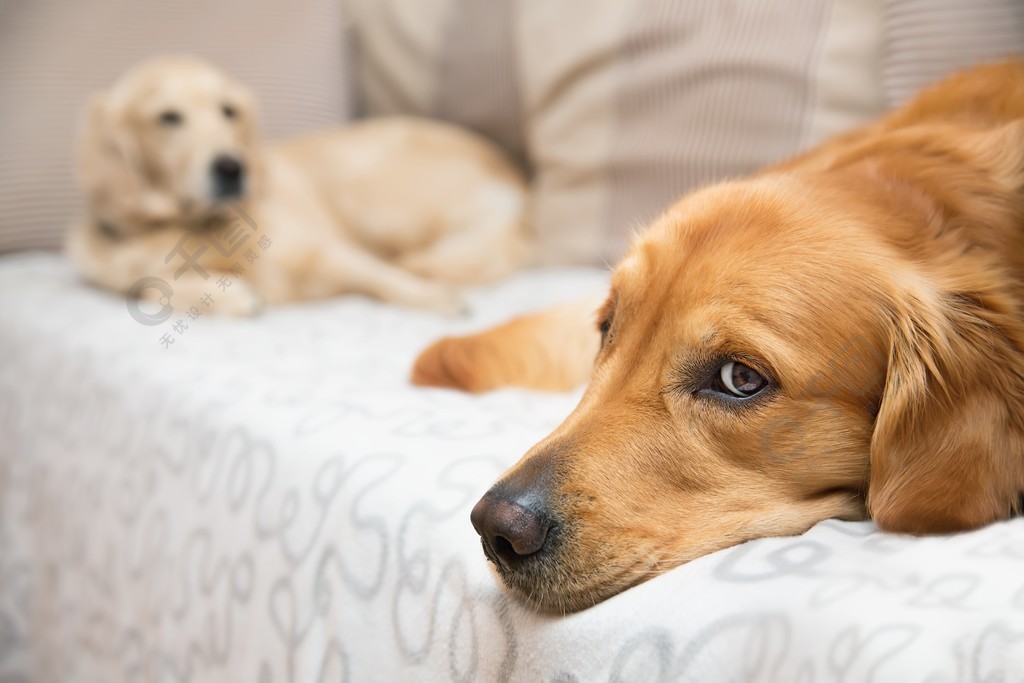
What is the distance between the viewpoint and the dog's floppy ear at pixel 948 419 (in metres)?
0.97

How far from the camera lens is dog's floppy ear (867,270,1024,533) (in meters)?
0.97

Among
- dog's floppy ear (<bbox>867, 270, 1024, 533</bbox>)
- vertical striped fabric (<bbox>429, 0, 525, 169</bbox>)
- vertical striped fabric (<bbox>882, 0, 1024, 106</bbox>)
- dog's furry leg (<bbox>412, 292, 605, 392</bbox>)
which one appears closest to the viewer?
dog's floppy ear (<bbox>867, 270, 1024, 533</bbox>)

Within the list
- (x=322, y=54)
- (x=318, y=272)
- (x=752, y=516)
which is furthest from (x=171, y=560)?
(x=322, y=54)

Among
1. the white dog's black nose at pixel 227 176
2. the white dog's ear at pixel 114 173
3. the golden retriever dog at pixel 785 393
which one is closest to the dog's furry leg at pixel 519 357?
the golden retriever dog at pixel 785 393

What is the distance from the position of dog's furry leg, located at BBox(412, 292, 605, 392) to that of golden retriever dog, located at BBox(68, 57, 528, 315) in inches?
36.3

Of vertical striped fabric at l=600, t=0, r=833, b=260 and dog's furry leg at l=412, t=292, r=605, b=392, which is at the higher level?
vertical striped fabric at l=600, t=0, r=833, b=260

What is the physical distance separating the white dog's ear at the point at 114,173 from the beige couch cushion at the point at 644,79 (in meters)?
1.07

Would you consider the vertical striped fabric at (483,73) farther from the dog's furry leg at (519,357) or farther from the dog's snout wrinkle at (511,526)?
the dog's snout wrinkle at (511,526)

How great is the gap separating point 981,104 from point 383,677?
1.34 metres

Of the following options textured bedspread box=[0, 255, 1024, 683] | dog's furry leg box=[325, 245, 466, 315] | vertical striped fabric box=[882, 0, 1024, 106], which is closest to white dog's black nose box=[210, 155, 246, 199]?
dog's furry leg box=[325, 245, 466, 315]

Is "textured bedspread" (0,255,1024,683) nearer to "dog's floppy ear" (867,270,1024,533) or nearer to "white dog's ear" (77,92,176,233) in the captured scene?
"dog's floppy ear" (867,270,1024,533)

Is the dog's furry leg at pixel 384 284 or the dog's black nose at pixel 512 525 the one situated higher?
the dog's black nose at pixel 512 525

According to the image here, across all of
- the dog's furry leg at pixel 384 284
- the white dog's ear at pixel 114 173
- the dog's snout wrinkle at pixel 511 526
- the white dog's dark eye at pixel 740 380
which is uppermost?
the white dog's dark eye at pixel 740 380

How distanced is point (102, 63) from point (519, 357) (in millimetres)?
2359
